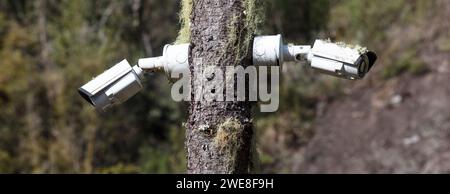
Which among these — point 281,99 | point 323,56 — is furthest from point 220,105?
point 281,99

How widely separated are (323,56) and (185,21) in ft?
2.00

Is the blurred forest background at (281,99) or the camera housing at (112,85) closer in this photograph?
the camera housing at (112,85)

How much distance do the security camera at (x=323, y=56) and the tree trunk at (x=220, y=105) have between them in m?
0.05

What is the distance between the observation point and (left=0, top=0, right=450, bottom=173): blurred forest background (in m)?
7.29

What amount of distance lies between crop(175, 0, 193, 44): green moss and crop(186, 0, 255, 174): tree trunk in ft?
0.39

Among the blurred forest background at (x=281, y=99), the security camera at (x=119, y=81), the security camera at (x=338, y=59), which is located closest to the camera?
the security camera at (x=338, y=59)

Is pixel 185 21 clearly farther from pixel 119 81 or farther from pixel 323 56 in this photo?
pixel 323 56

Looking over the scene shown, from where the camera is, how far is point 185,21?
9.84 ft

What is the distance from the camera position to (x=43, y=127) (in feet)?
25.3

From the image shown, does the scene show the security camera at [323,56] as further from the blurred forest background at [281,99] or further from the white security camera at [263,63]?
the blurred forest background at [281,99]

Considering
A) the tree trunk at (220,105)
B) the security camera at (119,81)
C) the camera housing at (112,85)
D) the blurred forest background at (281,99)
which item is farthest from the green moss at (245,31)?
the blurred forest background at (281,99)

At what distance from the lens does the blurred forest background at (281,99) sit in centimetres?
729

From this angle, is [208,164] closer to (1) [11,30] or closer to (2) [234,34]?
(2) [234,34]
